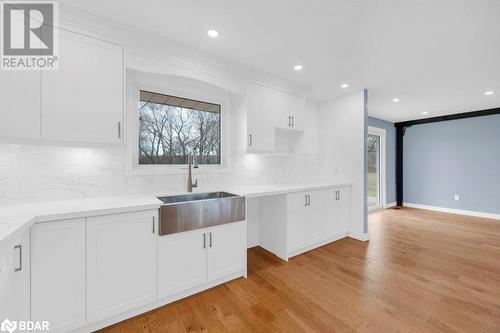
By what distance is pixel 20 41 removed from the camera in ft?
5.15

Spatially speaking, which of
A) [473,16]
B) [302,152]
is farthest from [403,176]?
[473,16]

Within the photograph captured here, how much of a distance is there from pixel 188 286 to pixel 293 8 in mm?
2562

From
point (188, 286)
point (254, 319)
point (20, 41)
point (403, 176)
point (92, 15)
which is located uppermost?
point (92, 15)

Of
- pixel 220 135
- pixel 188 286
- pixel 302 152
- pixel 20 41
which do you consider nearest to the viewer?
pixel 20 41

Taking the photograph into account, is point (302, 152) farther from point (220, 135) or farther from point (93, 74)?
point (93, 74)

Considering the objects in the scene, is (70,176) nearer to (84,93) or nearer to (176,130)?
(84,93)

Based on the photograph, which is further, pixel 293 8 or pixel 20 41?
pixel 293 8

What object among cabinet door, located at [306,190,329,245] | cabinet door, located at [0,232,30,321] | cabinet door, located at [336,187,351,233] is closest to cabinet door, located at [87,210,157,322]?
cabinet door, located at [0,232,30,321]

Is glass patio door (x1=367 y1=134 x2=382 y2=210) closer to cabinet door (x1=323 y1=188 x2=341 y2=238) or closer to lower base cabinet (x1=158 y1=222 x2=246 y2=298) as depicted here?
cabinet door (x1=323 y1=188 x2=341 y2=238)

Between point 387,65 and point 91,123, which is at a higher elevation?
point 387,65

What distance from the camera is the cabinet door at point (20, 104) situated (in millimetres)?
Answer: 1515

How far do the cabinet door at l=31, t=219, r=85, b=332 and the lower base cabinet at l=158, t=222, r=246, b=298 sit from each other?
555 millimetres

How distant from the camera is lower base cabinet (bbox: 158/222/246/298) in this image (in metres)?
1.88

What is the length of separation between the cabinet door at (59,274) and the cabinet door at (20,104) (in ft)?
2.39
